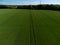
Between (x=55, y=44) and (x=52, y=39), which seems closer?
(x=55, y=44)

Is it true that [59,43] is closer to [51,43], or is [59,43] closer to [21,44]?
[51,43]

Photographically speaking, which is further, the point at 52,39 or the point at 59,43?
the point at 52,39

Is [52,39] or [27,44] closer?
[27,44]

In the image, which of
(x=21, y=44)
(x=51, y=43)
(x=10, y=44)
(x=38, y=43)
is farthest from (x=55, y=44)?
(x=10, y=44)

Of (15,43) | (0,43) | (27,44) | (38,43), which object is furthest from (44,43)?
(0,43)

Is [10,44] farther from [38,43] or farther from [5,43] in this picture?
[38,43]

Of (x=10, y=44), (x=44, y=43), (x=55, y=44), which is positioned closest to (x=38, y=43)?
(x=44, y=43)

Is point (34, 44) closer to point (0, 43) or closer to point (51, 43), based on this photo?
point (51, 43)

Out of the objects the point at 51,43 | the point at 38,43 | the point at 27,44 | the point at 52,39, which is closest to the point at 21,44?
the point at 27,44
